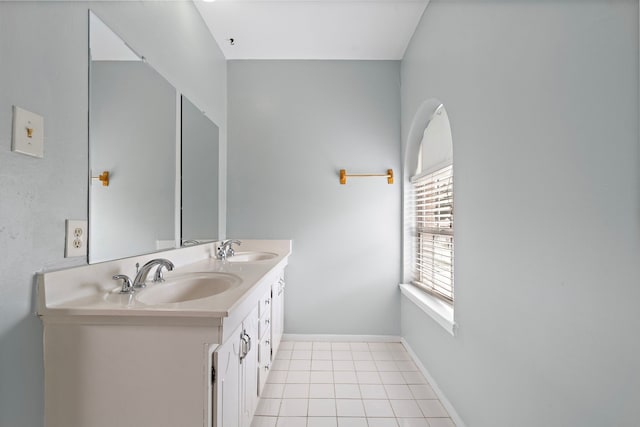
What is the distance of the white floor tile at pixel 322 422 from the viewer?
1722mm

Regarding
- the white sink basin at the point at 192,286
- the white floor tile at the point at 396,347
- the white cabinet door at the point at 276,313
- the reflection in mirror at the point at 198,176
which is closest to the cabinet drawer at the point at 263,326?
the white cabinet door at the point at 276,313

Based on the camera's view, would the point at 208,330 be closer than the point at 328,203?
Yes

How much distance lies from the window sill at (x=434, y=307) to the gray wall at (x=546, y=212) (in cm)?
11

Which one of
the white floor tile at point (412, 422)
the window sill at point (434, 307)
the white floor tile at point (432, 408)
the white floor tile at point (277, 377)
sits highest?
the window sill at point (434, 307)

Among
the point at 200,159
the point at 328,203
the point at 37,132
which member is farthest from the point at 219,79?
the point at 37,132

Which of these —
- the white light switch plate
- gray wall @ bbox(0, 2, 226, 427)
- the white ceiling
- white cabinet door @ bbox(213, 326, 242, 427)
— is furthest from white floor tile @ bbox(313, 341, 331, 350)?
the white ceiling

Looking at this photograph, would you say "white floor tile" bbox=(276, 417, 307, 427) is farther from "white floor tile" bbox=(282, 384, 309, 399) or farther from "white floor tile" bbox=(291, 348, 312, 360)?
"white floor tile" bbox=(291, 348, 312, 360)

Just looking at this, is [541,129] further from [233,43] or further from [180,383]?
[233,43]

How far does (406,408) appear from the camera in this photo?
188 centimetres

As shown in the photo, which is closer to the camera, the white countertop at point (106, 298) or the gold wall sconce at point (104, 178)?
the white countertop at point (106, 298)

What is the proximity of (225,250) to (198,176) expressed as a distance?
1.96 feet

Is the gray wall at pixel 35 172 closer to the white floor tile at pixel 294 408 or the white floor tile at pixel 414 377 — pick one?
the white floor tile at pixel 294 408

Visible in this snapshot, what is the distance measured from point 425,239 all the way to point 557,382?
162 centimetres

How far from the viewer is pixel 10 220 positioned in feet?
2.87
